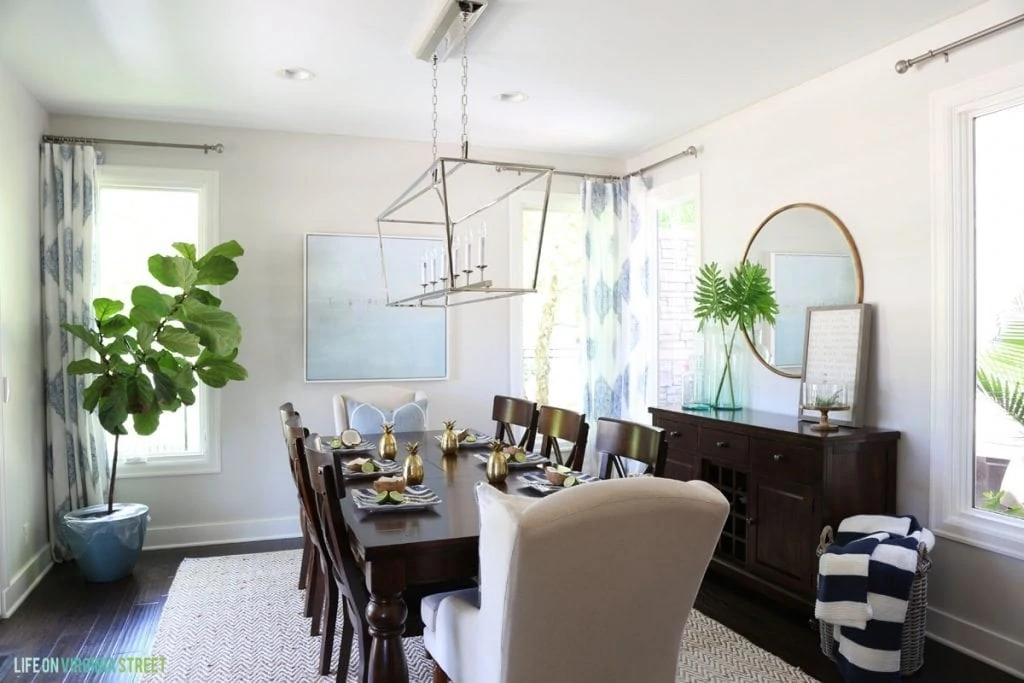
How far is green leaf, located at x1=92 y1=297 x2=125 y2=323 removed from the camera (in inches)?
150

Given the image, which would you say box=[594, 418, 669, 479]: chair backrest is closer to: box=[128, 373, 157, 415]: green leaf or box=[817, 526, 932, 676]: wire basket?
box=[817, 526, 932, 676]: wire basket

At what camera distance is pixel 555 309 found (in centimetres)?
520

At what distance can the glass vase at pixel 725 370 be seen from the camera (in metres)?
4.05

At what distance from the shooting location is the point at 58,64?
341cm

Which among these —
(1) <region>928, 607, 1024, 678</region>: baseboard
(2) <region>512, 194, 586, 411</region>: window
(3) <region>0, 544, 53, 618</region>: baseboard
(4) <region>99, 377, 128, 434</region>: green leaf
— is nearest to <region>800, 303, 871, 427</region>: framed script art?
(1) <region>928, 607, 1024, 678</region>: baseboard

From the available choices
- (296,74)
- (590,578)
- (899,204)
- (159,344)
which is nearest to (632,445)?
(590,578)

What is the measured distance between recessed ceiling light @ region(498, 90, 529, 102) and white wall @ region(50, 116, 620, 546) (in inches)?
44.4

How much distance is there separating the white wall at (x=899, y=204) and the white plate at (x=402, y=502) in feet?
7.18

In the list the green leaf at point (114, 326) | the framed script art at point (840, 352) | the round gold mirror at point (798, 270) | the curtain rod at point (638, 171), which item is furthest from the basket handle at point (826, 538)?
the green leaf at point (114, 326)

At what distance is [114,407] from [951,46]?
4.26 meters

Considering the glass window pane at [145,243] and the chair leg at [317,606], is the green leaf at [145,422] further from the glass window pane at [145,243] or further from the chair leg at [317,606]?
the chair leg at [317,606]

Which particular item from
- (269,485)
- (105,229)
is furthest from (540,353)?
(105,229)

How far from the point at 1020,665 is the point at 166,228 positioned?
16.0ft

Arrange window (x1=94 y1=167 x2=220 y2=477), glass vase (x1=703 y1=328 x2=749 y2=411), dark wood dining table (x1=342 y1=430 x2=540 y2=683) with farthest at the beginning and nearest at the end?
window (x1=94 y1=167 x2=220 y2=477) < glass vase (x1=703 y1=328 x2=749 y2=411) < dark wood dining table (x1=342 y1=430 x2=540 y2=683)
